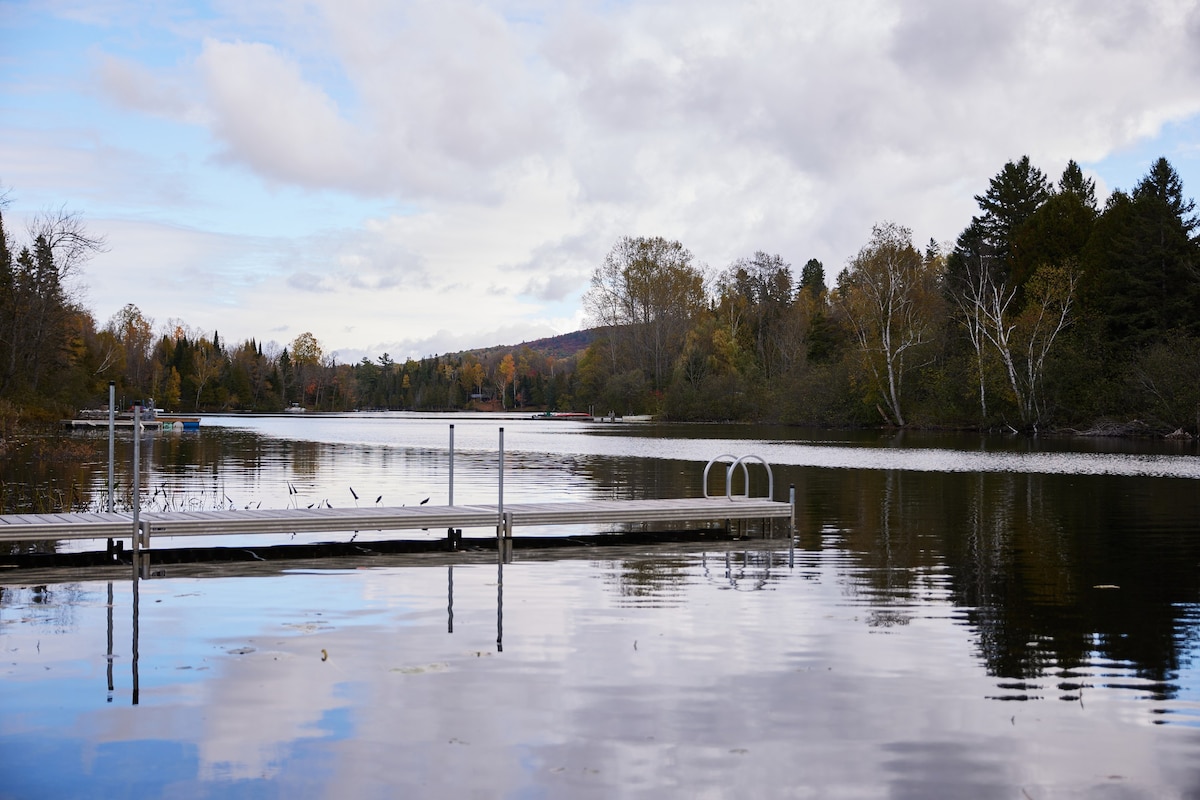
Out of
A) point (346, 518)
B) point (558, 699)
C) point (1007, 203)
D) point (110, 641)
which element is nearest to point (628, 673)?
point (558, 699)

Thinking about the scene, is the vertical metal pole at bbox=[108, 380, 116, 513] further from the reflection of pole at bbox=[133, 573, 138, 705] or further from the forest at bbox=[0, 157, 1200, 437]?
the forest at bbox=[0, 157, 1200, 437]

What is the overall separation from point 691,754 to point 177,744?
293 cm

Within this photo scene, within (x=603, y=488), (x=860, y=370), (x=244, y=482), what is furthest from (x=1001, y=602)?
(x=860, y=370)

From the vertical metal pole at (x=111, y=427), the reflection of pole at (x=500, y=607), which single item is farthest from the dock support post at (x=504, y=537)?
the vertical metal pole at (x=111, y=427)

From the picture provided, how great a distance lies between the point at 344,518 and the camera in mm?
14383

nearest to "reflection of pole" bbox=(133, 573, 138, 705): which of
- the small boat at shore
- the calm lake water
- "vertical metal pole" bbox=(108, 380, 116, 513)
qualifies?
the calm lake water

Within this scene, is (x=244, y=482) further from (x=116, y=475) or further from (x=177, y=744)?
(x=177, y=744)

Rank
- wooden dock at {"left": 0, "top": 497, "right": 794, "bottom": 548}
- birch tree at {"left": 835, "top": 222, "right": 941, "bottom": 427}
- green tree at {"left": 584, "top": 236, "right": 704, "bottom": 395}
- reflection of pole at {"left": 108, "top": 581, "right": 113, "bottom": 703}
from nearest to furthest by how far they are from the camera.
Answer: reflection of pole at {"left": 108, "top": 581, "right": 113, "bottom": 703}
wooden dock at {"left": 0, "top": 497, "right": 794, "bottom": 548}
birch tree at {"left": 835, "top": 222, "right": 941, "bottom": 427}
green tree at {"left": 584, "top": 236, "right": 704, "bottom": 395}

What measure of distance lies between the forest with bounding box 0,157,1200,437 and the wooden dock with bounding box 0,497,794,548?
31248 mm

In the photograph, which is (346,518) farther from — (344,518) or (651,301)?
(651,301)

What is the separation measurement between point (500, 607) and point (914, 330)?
213 ft

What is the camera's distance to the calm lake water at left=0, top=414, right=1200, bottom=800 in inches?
234

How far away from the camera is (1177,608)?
1072cm

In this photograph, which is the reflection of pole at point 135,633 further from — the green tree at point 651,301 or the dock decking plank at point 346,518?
the green tree at point 651,301
